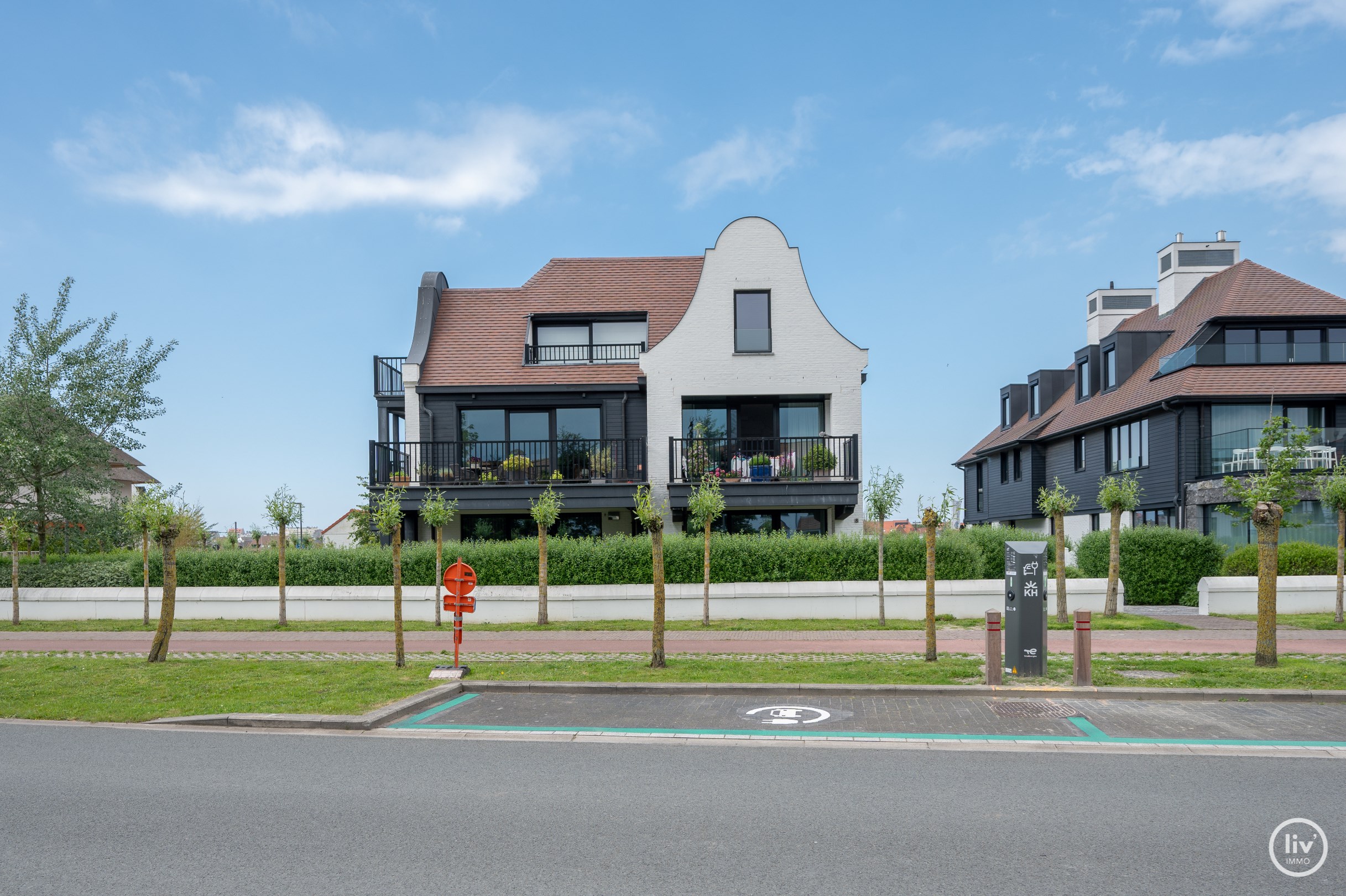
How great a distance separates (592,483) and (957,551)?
9.03 meters

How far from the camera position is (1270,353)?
1109 inches

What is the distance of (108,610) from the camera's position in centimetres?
2117

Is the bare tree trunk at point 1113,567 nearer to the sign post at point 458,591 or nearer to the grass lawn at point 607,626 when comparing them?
the grass lawn at point 607,626

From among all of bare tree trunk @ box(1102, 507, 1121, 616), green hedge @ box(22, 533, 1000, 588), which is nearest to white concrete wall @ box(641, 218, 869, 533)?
green hedge @ box(22, 533, 1000, 588)

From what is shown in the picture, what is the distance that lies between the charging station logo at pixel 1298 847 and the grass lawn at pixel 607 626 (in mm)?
11700

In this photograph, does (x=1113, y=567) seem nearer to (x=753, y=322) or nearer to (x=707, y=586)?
(x=707, y=586)

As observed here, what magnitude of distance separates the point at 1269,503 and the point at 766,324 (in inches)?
580

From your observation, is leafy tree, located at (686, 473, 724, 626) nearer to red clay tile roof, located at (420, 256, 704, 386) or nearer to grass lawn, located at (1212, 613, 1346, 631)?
red clay tile roof, located at (420, 256, 704, 386)

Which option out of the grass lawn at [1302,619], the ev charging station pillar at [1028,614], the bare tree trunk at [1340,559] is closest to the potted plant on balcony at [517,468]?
the ev charging station pillar at [1028,614]

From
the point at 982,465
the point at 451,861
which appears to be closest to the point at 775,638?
the point at 451,861

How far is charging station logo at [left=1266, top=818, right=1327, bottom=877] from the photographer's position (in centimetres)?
501

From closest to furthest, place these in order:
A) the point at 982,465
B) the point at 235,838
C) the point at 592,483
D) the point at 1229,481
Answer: the point at 235,838
the point at 1229,481
the point at 592,483
the point at 982,465

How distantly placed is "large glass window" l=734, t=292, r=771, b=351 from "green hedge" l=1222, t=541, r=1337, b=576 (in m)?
12.6

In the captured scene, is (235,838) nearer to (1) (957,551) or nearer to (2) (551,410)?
(1) (957,551)
